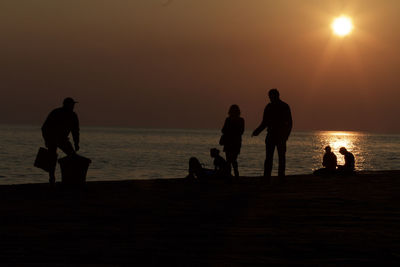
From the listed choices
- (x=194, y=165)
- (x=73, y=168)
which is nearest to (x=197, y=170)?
(x=194, y=165)

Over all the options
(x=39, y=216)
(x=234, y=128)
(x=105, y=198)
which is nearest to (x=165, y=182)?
(x=234, y=128)

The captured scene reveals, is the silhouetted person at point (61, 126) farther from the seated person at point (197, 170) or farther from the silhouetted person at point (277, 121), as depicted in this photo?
the silhouetted person at point (277, 121)

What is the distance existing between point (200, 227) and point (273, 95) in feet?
24.6

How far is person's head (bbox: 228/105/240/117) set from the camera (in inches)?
612

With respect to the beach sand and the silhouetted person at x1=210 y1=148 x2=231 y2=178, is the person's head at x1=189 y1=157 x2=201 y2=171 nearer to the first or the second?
the silhouetted person at x1=210 y1=148 x2=231 y2=178

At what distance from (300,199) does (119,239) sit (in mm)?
4831

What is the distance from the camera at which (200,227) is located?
24.8ft

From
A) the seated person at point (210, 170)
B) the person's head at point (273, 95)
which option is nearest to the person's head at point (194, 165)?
the seated person at point (210, 170)

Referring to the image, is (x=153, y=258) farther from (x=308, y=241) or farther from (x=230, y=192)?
(x=230, y=192)

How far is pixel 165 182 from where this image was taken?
1579 cm

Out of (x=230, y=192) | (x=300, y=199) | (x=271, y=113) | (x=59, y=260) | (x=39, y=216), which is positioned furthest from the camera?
(x=271, y=113)

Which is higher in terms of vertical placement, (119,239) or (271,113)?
(271,113)

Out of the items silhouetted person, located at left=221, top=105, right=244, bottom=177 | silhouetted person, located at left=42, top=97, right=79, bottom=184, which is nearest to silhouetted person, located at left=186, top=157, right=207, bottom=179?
silhouetted person, located at left=221, top=105, right=244, bottom=177

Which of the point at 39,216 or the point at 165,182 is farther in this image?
the point at 165,182
